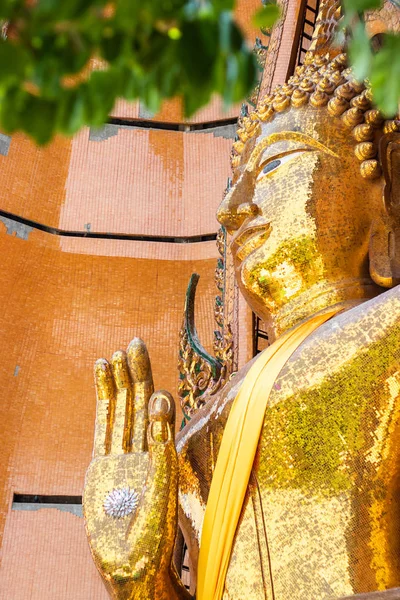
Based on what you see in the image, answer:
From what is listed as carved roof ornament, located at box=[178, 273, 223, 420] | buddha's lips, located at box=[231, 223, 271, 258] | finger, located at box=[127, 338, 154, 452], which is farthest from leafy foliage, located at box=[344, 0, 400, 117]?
carved roof ornament, located at box=[178, 273, 223, 420]

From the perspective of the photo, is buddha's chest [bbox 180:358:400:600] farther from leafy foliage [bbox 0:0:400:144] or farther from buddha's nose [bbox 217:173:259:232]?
leafy foliage [bbox 0:0:400:144]

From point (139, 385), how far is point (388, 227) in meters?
0.80

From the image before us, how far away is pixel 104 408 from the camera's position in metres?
2.26

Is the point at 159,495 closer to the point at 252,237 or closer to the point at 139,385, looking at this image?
the point at 139,385

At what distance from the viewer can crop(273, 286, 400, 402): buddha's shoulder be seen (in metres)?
2.02

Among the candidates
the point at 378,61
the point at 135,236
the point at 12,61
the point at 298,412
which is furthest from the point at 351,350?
the point at 135,236

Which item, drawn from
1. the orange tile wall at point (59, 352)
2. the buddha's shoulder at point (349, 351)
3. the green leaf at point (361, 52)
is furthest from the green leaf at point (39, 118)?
the orange tile wall at point (59, 352)

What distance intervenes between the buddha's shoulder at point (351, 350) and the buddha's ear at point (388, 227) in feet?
0.72

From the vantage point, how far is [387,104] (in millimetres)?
649

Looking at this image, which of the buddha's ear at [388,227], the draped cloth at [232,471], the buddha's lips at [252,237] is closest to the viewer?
the draped cloth at [232,471]

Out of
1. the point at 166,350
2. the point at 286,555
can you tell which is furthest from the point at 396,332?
the point at 166,350

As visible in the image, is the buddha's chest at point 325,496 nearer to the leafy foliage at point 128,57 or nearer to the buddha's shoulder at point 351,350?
the buddha's shoulder at point 351,350

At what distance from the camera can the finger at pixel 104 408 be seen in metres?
2.23

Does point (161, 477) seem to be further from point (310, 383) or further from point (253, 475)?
point (310, 383)
